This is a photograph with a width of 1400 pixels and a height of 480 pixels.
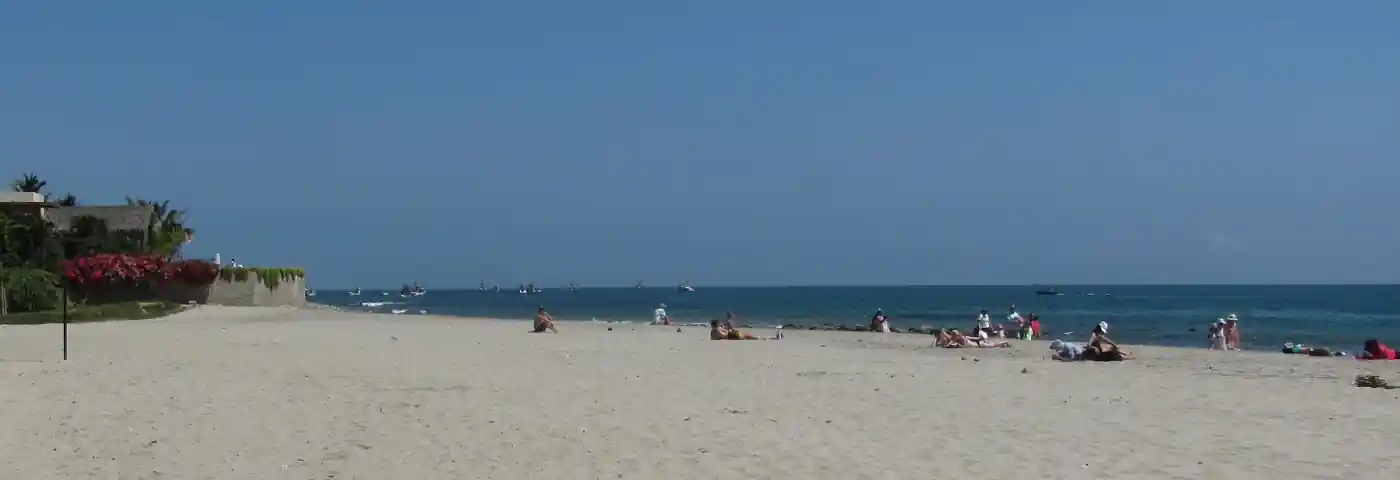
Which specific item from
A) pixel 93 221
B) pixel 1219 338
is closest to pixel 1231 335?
pixel 1219 338

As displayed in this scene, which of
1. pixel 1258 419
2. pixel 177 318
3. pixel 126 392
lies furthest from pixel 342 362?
pixel 177 318

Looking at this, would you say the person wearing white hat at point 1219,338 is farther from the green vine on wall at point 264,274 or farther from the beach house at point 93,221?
the beach house at point 93,221

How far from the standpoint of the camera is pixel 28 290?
113 feet

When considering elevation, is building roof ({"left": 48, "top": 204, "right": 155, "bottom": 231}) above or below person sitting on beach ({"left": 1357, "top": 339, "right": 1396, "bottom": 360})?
above

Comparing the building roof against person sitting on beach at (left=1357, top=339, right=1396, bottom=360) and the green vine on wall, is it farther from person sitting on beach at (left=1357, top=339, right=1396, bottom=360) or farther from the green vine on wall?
person sitting on beach at (left=1357, top=339, right=1396, bottom=360)

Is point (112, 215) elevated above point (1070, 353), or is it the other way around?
point (112, 215)

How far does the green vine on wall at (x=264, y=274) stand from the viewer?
1810 inches

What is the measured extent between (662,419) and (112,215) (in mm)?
46444

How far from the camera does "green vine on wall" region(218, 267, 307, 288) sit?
46.0 metres

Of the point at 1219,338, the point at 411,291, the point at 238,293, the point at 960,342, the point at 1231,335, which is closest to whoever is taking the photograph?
the point at 960,342

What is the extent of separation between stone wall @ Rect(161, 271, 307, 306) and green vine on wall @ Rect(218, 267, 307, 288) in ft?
0.42

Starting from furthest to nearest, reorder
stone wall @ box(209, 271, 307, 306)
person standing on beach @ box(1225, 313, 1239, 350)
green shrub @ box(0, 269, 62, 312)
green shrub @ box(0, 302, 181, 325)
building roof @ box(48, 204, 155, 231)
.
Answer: building roof @ box(48, 204, 155, 231), stone wall @ box(209, 271, 307, 306), green shrub @ box(0, 269, 62, 312), green shrub @ box(0, 302, 181, 325), person standing on beach @ box(1225, 313, 1239, 350)

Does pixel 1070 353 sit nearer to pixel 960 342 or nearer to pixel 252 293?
pixel 960 342

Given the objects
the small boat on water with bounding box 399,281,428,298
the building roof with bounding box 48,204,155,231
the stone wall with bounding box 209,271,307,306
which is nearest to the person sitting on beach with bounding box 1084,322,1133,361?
the stone wall with bounding box 209,271,307,306
